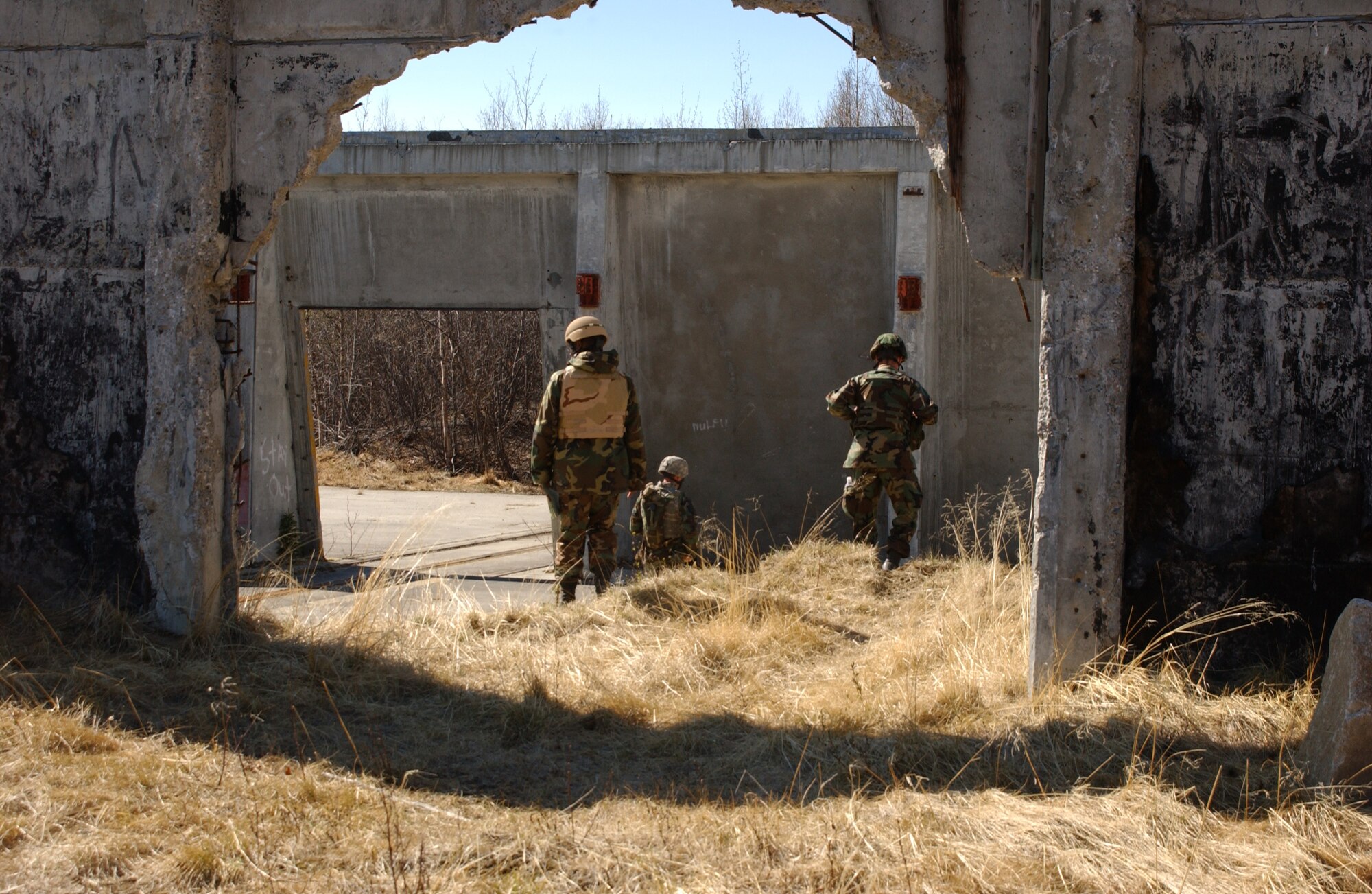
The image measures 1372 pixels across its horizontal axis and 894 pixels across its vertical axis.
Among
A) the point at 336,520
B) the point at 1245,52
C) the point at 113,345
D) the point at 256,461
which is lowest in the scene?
the point at 336,520

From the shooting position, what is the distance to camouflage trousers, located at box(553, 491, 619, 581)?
22.6 feet

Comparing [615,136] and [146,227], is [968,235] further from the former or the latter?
[615,136]

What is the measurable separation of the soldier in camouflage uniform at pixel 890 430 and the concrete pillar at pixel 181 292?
158 inches

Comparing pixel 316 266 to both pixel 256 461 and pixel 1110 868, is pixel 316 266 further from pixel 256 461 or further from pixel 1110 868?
pixel 1110 868

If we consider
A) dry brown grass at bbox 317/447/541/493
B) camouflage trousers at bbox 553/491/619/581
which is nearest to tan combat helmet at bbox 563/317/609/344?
camouflage trousers at bbox 553/491/619/581

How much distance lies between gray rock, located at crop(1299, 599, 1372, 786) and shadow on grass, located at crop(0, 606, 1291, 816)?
0.55ft

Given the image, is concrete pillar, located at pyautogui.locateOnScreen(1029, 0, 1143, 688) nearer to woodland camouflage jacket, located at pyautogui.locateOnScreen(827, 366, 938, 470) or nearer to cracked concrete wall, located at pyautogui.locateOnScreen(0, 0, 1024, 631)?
cracked concrete wall, located at pyautogui.locateOnScreen(0, 0, 1024, 631)

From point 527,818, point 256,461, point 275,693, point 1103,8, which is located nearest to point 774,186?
point 256,461

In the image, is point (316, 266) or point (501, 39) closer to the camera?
point (501, 39)

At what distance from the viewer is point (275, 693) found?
15.2 feet

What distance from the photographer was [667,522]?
766cm

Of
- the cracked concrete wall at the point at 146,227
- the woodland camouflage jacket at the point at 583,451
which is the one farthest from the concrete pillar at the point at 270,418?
the cracked concrete wall at the point at 146,227

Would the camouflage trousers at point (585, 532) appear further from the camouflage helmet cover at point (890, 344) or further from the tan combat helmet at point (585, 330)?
the camouflage helmet cover at point (890, 344)

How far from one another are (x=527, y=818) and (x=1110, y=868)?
5.29 ft
